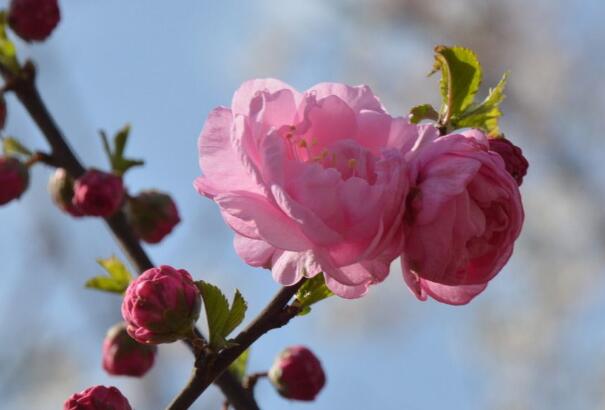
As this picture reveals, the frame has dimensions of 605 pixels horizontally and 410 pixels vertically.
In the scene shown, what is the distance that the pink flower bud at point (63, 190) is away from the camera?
220 cm

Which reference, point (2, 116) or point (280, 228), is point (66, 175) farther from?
point (280, 228)

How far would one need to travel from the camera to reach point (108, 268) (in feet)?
5.90

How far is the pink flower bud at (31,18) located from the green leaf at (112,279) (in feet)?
2.14

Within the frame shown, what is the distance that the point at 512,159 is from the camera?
1.33m

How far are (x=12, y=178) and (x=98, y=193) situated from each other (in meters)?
0.29

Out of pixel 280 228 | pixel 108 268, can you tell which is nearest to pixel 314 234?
pixel 280 228

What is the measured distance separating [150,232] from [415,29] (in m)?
9.79

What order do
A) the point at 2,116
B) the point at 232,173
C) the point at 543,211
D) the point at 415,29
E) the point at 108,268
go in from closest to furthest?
1. the point at 232,173
2. the point at 108,268
3. the point at 2,116
4. the point at 543,211
5. the point at 415,29

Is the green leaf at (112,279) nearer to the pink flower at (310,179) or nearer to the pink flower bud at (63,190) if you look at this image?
the pink flower bud at (63,190)

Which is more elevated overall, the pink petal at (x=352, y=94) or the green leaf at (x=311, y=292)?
the pink petal at (x=352, y=94)

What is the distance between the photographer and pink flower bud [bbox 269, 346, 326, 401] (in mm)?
1873

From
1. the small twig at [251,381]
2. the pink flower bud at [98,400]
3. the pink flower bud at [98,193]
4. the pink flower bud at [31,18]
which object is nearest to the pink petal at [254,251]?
the pink flower bud at [98,400]

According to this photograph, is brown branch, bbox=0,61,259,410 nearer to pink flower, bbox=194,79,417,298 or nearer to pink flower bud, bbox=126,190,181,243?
pink flower bud, bbox=126,190,181,243

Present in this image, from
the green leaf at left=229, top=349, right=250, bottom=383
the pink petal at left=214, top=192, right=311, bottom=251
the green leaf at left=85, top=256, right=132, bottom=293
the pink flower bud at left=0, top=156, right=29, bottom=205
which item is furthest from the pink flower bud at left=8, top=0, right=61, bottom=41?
the pink petal at left=214, top=192, right=311, bottom=251
